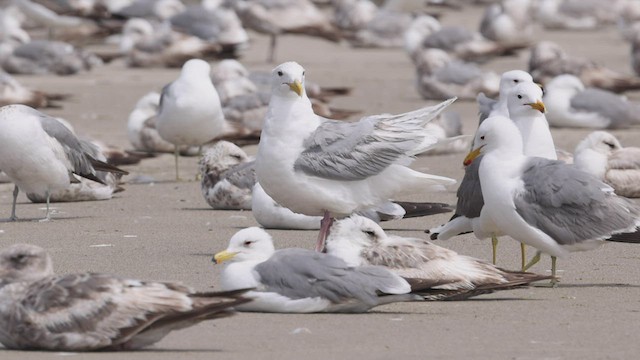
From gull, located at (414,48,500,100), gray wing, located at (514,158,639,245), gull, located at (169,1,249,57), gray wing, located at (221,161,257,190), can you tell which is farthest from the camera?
gull, located at (169,1,249,57)

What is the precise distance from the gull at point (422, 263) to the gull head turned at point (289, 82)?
4.06 ft

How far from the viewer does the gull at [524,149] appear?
919 cm

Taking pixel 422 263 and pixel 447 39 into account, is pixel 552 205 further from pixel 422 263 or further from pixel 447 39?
pixel 447 39

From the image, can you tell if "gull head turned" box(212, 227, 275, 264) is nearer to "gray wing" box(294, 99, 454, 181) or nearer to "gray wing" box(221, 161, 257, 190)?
"gray wing" box(294, 99, 454, 181)

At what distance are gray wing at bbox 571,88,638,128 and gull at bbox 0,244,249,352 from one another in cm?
1126

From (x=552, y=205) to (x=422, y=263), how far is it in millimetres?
881

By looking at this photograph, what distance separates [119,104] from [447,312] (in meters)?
12.7

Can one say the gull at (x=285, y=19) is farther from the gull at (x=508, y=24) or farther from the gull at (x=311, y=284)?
the gull at (x=311, y=284)

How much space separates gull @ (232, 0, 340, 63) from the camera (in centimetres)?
2642

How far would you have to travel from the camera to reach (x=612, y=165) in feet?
39.7

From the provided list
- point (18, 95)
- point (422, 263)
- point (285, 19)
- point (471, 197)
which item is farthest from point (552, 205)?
point (285, 19)

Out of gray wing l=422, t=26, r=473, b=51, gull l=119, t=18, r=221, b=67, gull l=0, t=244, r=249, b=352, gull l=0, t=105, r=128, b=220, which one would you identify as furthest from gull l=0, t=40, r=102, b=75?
gull l=0, t=244, r=249, b=352

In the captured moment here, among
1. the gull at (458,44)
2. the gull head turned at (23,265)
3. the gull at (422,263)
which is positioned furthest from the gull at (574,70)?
the gull head turned at (23,265)

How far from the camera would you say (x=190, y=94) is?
14.2 metres
